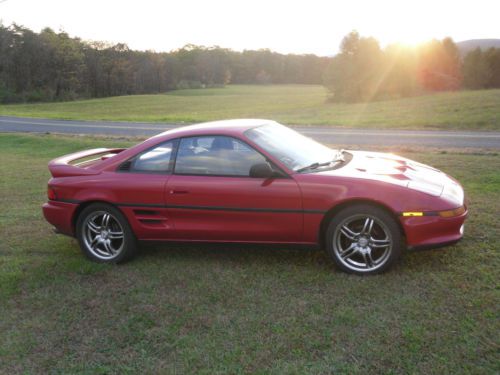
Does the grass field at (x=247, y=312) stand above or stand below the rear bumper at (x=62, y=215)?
below

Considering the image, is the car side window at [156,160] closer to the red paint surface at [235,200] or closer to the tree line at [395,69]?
the red paint surface at [235,200]

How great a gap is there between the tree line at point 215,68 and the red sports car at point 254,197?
40.2 meters

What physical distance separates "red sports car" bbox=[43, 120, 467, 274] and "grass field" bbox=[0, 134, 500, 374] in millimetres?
262

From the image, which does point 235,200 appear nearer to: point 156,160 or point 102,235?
point 156,160

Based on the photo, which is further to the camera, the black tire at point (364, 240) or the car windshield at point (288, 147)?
the car windshield at point (288, 147)

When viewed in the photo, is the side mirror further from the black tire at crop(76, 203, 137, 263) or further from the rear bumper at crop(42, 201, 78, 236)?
the rear bumper at crop(42, 201, 78, 236)

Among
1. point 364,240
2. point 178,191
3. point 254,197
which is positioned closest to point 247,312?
point 254,197

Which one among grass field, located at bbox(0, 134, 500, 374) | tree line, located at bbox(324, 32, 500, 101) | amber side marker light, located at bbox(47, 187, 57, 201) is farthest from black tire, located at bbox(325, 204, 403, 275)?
tree line, located at bbox(324, 32, 500, 101)

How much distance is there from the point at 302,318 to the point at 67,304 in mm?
2038

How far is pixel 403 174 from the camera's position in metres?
4.94

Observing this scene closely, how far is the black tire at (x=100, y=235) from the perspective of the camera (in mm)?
5305

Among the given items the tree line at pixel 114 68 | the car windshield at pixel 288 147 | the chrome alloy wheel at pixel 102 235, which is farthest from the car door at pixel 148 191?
the tree line at pixel 114 68

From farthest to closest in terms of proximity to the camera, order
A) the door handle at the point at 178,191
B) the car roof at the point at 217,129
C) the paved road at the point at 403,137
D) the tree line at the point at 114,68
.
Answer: the tree line at the point at 114,68 < the paved road at the point at 403,137 < the car roof at the point at 217,129 < the door handle at the point at 178,191

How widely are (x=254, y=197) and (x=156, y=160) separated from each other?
1154mm
